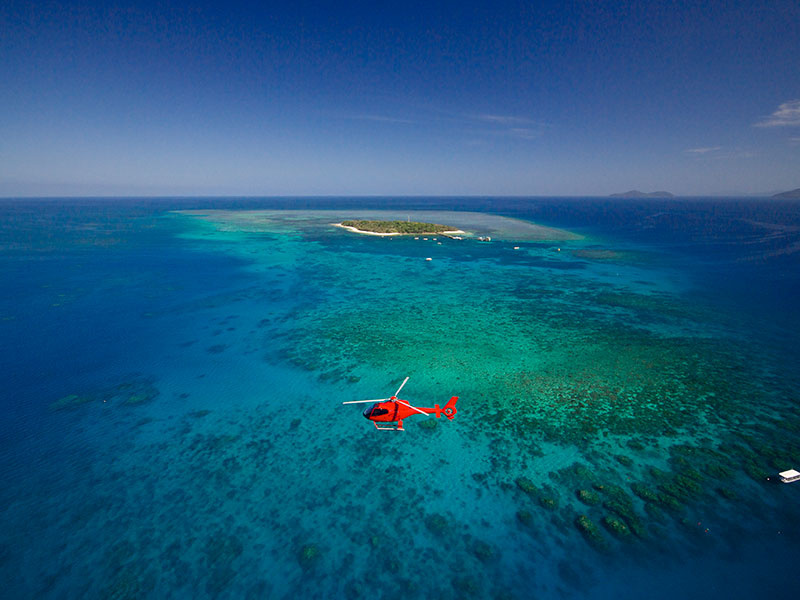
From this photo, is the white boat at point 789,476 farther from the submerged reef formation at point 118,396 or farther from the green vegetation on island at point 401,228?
the green vegetation on island at point 401,228

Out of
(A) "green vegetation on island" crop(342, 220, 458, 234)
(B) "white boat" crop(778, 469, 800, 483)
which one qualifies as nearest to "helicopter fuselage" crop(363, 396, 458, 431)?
(B) "white boat" crop(778, 469, 800, 483)

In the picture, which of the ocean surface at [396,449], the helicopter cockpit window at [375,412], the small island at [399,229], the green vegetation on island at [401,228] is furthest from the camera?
the green vegetation on island at [401,228]

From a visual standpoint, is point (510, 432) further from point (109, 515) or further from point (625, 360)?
Answer: point (109, 515)

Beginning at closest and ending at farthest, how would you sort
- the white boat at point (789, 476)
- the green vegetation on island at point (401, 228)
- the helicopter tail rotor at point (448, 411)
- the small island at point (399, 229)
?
the white boat at point (789, 476)
the helicopter tail rotor at point (448, 411)
the small island at point (399, 229)
the green vegetation on island at point (401, 228)

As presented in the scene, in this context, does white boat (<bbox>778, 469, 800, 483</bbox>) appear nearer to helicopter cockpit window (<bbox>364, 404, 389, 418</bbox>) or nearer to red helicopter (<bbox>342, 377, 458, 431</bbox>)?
red helicopter (<bbox>342, 377, 458, 431</bbox>)

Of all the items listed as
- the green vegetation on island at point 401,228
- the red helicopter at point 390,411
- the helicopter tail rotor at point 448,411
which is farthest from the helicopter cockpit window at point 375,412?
the green vegetation on island at point 401,228

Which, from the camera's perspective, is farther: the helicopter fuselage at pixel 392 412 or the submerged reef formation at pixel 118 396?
the submerged reef formation at pixel 118 396
